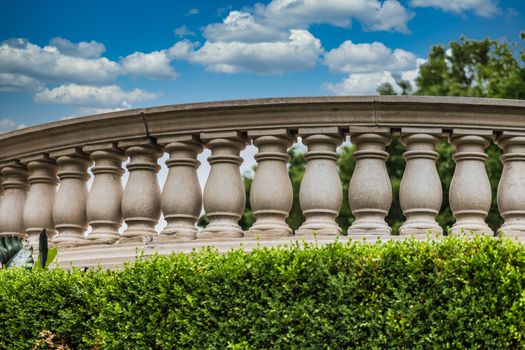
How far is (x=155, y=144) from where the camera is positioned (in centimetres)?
730

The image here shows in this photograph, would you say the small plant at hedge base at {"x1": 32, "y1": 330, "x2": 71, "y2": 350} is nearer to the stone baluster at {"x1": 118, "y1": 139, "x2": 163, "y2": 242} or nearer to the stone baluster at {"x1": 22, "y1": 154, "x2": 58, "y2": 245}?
the stone baluster at {"x1": 118, "y1": 139, "x2": 163, "y2": 242}

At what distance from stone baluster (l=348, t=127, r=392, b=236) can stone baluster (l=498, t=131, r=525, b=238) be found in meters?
0.99

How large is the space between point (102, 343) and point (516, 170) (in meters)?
3.71

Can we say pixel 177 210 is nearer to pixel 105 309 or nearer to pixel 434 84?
pixel 105 309

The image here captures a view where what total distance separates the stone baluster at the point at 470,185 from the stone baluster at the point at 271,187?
56.4 inches

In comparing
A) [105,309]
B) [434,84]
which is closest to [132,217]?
[105,309]

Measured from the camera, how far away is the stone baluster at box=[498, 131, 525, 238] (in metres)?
6.54

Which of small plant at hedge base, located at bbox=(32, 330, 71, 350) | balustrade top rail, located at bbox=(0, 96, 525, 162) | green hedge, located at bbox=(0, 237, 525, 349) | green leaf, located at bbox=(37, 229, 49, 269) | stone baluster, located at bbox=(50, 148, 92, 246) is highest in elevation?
balustrade top rail, located at bbox=(0, 96, 525, 162)

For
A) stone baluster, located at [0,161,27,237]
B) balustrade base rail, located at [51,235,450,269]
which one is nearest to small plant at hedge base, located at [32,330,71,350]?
balustrade base rail, located at [51,235,450,269]

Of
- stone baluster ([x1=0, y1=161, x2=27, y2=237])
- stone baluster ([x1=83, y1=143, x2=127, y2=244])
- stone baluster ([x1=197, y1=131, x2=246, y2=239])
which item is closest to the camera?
stone baluster ([x1=197, y1=131, x2=246, y2=239])

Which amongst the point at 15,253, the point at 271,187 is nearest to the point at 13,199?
the point at 15,253

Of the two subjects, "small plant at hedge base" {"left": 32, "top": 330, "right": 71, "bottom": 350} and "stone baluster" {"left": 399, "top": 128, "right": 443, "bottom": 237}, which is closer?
"small plant at hedge base" {"left": 32, "top": 330, "right": 71, "bottom": 350}

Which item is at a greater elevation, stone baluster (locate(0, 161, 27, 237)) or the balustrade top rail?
the balustrade top rail

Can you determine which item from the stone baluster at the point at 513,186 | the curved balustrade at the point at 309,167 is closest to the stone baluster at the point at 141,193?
the curved balustrade at the point at 309,167
